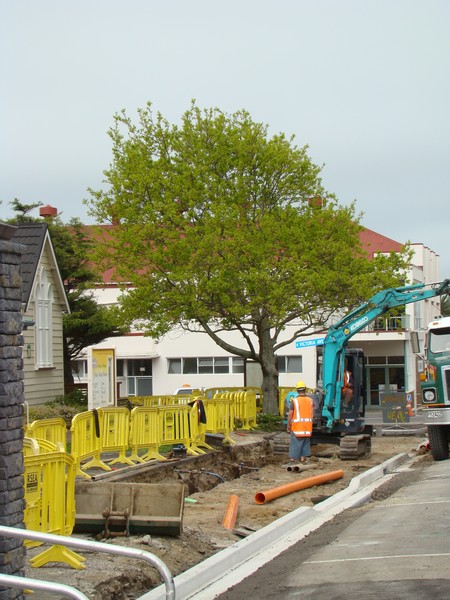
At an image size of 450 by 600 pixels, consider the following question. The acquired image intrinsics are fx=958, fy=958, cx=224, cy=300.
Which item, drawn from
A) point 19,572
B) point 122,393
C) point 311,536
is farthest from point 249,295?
point 122,393

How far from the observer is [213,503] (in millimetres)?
15922

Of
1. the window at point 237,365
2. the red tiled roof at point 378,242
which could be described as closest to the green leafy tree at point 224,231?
the window at point 237,365

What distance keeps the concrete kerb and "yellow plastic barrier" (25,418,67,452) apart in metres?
3.56

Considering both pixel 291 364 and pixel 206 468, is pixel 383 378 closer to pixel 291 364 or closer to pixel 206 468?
pixel 291 364

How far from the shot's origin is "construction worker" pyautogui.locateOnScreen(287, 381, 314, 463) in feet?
68.8

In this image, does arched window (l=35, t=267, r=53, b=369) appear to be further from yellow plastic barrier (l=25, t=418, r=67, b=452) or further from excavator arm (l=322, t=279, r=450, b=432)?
yellow plastic barrier (l=25, t=418, r=67, b=452)

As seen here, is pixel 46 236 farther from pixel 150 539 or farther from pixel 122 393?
pixel 122 393

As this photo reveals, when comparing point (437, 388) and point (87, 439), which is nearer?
point (87, 439)

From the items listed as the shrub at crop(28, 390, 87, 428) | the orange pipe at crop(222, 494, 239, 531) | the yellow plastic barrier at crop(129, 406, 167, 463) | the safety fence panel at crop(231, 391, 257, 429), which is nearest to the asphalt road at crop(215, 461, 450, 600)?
the orange pipe at crop(222, 494, 239, 531)

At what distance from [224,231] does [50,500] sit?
2205 centimetres

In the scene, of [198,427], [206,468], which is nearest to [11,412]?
[206,468]

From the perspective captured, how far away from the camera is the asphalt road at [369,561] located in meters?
8.85

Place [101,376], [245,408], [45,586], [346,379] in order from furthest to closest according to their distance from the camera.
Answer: [245,408]
[346,379]
[101,376]
[45,586]

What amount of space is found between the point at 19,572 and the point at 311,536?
5.41 m
